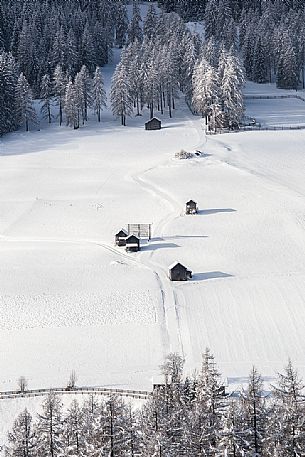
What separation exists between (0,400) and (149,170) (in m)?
44.4

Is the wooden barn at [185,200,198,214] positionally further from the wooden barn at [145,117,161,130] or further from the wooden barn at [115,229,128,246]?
the wooden barn at [145,117,161,130]

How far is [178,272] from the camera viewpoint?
1962 inches

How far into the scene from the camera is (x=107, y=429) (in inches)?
967

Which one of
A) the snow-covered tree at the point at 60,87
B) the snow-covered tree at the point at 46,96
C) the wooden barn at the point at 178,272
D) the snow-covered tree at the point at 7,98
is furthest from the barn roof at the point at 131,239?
the snow-covered tree at the point at 46,96

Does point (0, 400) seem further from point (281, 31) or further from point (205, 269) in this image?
point (281, 31)

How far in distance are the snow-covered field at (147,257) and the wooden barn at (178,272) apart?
924 mm

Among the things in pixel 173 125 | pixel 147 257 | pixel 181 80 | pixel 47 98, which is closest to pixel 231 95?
pixel 173 125

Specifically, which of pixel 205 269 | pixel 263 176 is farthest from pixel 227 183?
pixel 205 269

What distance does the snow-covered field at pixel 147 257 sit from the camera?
4000 cm

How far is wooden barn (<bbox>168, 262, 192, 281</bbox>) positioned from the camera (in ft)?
163

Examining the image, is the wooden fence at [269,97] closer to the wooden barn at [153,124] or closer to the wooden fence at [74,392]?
the wooden barn at [153,124]

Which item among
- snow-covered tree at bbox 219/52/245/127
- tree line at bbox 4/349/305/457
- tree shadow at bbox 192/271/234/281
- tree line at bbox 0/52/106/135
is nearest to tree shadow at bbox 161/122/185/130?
snow-covered tree at bbox 219/52/245/127

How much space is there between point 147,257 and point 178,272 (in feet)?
17.2

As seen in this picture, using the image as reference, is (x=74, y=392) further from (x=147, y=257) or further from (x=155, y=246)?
(x=155, y=246)
